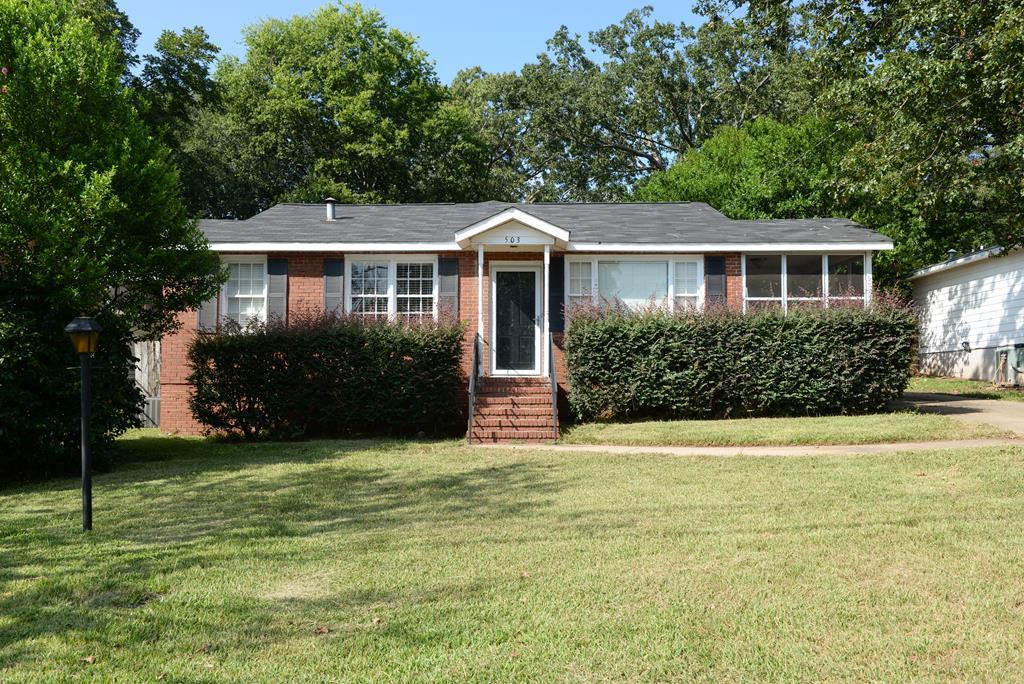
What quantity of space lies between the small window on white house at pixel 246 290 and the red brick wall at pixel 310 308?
52 centimetres

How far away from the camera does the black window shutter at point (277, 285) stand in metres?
14.7

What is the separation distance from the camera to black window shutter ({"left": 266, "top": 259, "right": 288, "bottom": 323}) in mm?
14656

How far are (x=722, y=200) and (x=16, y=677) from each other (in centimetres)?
2442

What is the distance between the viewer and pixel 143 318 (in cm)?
1085

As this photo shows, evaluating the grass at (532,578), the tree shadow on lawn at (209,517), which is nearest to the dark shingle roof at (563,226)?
the tree shadow on lawn at (209,517)

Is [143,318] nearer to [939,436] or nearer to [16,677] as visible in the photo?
[16,677]

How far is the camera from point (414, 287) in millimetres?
14875

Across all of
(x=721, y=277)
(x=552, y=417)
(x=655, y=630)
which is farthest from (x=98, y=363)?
(x=721, y=277)

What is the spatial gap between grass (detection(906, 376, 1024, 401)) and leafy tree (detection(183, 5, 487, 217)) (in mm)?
18435

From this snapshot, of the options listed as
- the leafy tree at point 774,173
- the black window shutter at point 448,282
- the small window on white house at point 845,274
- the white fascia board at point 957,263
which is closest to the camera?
the black window shutter at point 448,282

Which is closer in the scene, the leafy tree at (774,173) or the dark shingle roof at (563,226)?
the dark shingle roof at (563,226)

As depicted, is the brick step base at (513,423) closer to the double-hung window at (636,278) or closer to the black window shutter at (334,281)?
the double-hung window at (636,278)

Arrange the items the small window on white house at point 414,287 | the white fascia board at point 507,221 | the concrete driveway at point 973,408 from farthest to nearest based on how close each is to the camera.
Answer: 1. the small window on white house at point 414,287
2. the white fascia board at point 507,221
3. the concrete driveway at point 973,408

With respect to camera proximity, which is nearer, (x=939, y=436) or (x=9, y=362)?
(x=9, y=362)
